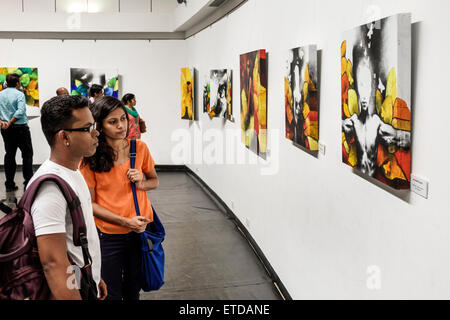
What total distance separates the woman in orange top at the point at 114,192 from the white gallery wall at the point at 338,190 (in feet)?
4.07

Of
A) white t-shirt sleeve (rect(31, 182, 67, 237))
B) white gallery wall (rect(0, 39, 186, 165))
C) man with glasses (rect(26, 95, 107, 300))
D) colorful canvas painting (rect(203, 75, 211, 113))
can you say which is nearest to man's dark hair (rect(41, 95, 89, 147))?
man with glasses (rect(26, 95, 107, 300))

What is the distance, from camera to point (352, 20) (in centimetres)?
293

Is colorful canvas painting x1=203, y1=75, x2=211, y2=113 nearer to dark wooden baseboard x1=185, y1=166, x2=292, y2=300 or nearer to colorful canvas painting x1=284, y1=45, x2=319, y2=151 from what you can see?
dark wooden baseboard x1=185, y1=166, x2=292, y2=300

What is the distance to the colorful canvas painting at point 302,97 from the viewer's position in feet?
11.7

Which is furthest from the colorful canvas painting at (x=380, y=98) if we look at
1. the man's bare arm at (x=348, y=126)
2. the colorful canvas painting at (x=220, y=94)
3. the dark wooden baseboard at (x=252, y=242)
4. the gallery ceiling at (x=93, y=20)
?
the gallery ceiling at (x=93, y=20)

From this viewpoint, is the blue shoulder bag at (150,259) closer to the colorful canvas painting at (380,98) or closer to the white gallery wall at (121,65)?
the colorful canvas painting at (380,98)

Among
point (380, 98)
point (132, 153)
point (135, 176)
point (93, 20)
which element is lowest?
point (135, 176)

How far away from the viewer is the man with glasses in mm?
1786

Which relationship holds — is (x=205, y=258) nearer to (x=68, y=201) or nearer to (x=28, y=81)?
(x=68, y=201)

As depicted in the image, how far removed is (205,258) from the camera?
18.7 feet

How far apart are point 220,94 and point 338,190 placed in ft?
15.6

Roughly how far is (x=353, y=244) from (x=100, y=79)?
9904 mm

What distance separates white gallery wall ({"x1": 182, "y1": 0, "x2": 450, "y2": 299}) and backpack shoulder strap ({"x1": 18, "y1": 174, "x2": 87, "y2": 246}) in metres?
1.41

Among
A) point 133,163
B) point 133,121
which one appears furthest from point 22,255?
point 133,121
